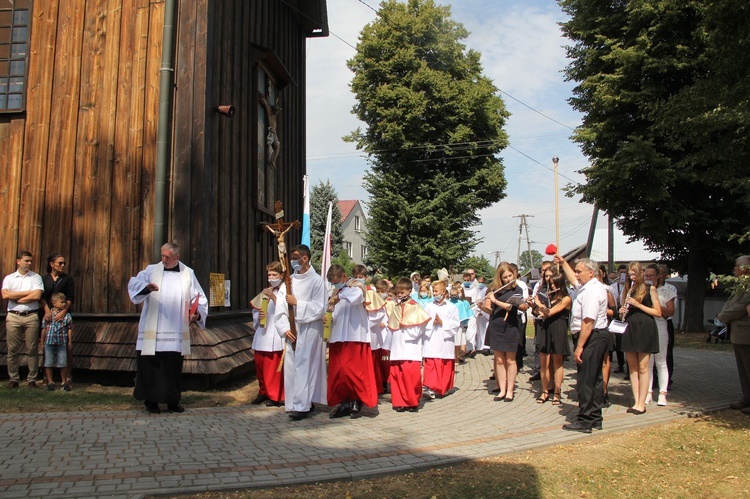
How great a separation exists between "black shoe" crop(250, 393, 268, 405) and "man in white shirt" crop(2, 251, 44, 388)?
304 centimetres

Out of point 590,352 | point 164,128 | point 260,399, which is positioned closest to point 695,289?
point 590,352

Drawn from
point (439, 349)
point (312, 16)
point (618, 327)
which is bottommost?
point (439, 349)

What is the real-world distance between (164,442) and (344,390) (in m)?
2.35

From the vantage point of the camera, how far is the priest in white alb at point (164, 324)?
7266mm

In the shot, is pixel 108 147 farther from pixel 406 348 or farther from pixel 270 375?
pixel 406 348

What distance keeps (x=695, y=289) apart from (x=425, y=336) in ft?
51.1

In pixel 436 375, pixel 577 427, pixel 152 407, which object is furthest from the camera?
pixel 436 375

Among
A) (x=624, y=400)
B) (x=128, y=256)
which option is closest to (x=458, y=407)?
(x=624, y=400)

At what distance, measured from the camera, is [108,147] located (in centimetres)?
923

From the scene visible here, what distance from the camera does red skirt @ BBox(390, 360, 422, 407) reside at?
8.17m

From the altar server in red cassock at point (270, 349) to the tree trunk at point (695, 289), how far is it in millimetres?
17280

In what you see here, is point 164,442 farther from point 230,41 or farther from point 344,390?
point 230,41

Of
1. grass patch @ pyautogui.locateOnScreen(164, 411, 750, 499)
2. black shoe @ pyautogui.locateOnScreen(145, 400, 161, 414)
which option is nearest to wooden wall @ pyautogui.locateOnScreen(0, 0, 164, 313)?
black shoe @ pyautogui.locateOnScreen(145, 400, 161, 414)

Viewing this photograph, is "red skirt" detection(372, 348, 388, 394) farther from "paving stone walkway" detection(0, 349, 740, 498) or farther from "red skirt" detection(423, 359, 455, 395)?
"red skirt" detection(423, 359, 455, 395)
